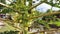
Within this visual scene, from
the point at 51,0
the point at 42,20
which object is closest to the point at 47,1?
the point at 51,0

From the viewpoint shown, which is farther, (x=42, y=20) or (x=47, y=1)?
(x=42, y=20)

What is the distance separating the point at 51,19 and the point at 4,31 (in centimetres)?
22

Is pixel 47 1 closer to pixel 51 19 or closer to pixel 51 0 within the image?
pixel 51 0

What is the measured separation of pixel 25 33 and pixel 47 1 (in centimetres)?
14

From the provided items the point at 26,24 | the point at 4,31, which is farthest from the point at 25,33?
the point at 4,31

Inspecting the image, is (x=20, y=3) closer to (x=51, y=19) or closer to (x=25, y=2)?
(x=25, y=2)

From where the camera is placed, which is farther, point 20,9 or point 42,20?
point 42,20

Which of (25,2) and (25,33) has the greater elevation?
(25,2)

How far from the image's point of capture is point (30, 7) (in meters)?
0.57

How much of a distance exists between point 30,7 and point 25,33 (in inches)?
3.9

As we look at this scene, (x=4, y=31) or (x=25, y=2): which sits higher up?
(x=25, y=2)

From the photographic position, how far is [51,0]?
567 mm

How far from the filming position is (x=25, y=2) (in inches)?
24.0

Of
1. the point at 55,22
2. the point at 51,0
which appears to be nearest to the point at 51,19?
the point at 55,22
